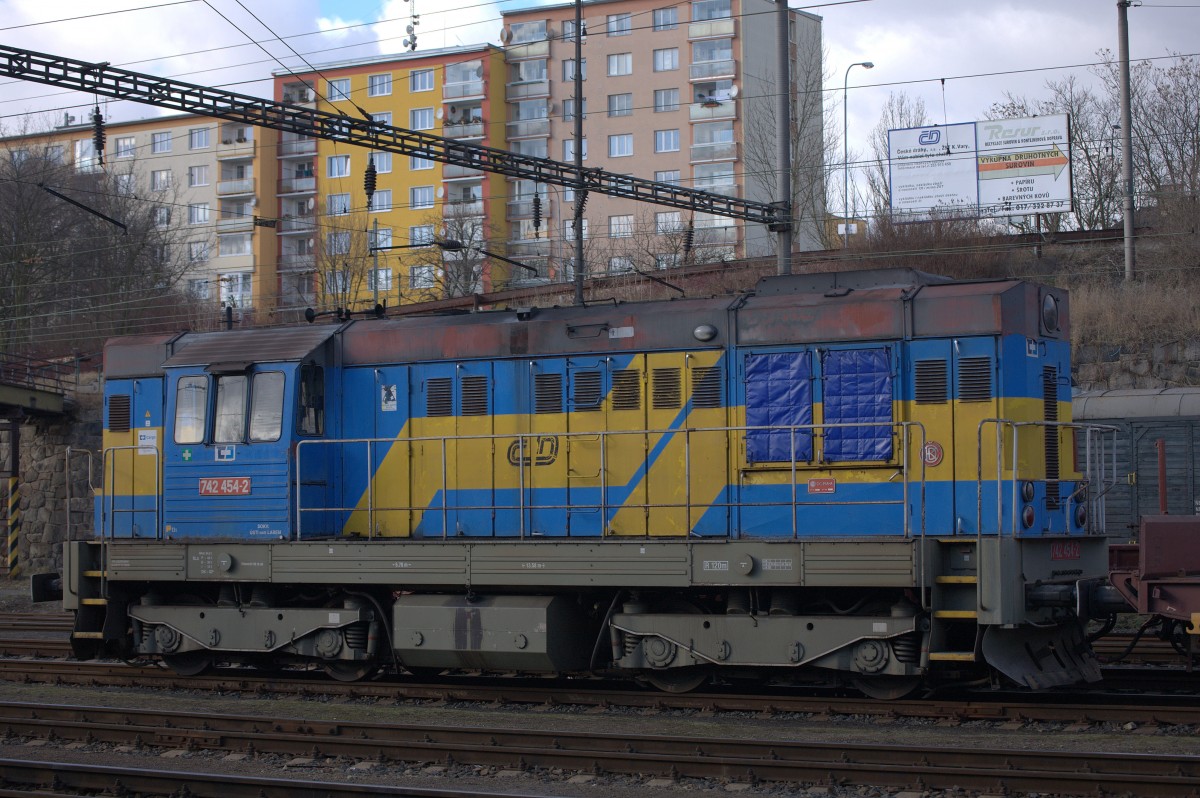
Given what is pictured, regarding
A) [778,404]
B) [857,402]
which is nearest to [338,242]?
[778,404]

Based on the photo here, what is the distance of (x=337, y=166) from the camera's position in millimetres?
63344

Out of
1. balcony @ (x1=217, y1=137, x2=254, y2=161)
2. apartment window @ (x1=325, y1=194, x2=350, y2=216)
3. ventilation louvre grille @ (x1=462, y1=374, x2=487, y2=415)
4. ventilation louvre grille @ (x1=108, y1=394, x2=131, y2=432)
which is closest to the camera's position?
ventilation louvre grille @ (x1=462, y1=374, x2=487, y2=415)

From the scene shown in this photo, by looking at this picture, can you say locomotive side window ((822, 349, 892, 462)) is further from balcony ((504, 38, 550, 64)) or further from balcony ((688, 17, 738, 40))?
balcony ((504, 38, 550, 64))

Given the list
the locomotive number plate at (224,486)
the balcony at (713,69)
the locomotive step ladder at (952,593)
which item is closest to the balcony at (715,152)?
the balcony at (713,69)

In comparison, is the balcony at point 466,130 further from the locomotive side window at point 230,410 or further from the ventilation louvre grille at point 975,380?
the ventilation louvre grille at point 975,380

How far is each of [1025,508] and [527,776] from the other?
475 cm

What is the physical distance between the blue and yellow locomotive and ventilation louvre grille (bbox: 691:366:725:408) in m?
0.02

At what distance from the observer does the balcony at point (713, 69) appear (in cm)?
5644

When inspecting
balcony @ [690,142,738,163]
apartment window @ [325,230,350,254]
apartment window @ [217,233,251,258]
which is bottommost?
apartment window @ [325,230,350,254]

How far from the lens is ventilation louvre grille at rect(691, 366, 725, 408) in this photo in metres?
11.1

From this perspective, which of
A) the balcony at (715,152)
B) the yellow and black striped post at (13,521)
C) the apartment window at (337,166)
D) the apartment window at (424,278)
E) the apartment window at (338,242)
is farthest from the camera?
the apartment window at (337,166)

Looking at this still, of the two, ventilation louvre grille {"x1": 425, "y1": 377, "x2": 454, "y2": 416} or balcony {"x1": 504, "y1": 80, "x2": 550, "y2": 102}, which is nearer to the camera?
ventilation louvre grille {"x1": 425, "y1": 377, "x2": 454, "y2": 416}

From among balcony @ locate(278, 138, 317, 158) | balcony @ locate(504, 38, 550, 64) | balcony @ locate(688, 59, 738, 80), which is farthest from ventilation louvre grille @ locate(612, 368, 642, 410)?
balcony @ locate(278, 138, 317, 158)

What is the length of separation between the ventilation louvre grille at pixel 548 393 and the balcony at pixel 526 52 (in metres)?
50.2
